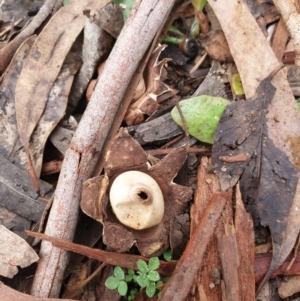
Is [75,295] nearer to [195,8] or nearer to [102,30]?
[102,30]

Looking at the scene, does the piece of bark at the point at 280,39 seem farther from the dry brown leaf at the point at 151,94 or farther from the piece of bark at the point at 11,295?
the piece of bark at the point at 11,295

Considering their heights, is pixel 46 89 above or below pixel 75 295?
above

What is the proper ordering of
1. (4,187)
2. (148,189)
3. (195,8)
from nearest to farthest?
(148,189)
(4,187)
(195,8)

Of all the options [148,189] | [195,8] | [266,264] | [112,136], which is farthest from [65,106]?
[266,264]

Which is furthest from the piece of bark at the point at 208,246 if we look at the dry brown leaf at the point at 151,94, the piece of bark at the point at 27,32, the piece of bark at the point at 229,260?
the piece of bark at the point at 27,32

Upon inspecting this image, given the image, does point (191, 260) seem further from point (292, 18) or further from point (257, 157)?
point (292, 18)

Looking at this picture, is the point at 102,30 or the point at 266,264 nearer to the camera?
the point at 266,264

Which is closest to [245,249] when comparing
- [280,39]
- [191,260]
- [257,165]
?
[191,260]

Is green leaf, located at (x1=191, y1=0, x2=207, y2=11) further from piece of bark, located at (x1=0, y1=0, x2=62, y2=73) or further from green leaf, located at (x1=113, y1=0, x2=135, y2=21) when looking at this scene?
piece of bark, located at (x1=0, y1=0, x2=62, y2=73)
